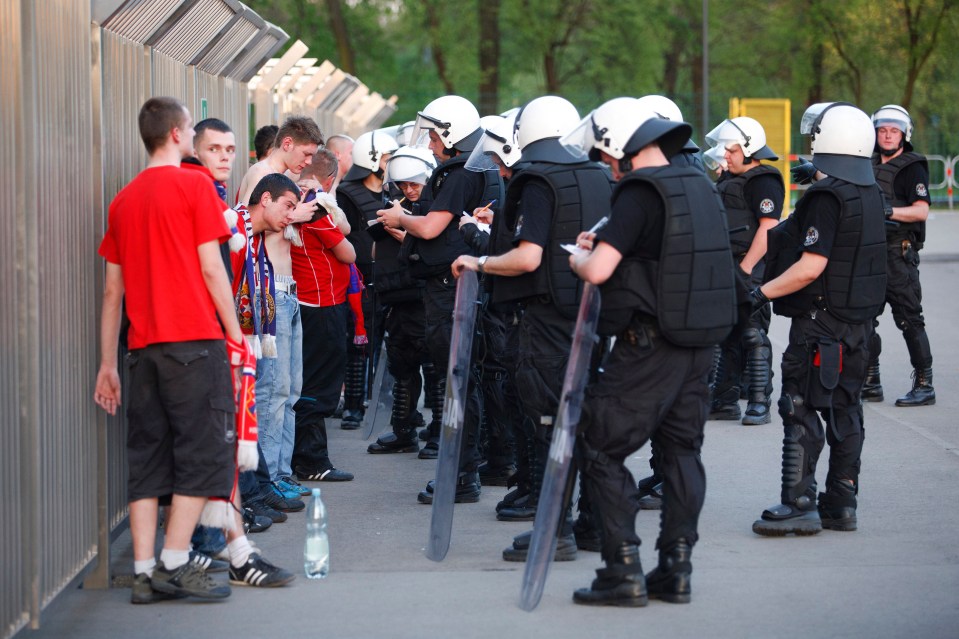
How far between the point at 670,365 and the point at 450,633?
1320mm

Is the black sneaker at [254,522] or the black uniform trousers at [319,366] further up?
the black uniform trousers at [319,366]

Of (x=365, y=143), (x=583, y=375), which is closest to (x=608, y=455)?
(x=583, y=375)

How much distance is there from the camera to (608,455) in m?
5.25

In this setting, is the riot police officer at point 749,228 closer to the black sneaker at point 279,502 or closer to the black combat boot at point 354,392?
the black combat boot at point 354,392

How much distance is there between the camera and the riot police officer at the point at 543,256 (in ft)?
19.6

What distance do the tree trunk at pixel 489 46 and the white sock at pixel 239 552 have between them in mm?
29199

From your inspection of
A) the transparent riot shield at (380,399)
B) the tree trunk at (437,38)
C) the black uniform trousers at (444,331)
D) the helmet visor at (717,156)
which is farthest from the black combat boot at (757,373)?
the tree trunk at (437,38)

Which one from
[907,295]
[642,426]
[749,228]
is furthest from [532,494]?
[907,295]

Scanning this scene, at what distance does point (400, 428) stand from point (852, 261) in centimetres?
355

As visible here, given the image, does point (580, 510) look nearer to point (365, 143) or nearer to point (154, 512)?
point (154, 512)

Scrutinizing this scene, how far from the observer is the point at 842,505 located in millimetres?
6473

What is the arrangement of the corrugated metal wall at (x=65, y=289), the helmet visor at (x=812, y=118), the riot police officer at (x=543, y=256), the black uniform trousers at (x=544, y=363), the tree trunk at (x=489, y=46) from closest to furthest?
the corrugated metal wall at (x=65, y=289)
the riot police officer at (x=543, y=256)
the black uniform trousers at (x=544, y=363)
the helmet visor at (x=812, y=118)
the tree trunk at (x=489, y=46)

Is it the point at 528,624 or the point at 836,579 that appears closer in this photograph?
the point at 528,624

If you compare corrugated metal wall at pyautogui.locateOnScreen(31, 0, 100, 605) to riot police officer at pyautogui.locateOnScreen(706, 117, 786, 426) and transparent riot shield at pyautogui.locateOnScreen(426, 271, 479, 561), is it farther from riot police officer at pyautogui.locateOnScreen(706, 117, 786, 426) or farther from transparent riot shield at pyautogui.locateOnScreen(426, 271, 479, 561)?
riot police officer at pyautogui.locateOnScreen(706, 117, 786, 426)
